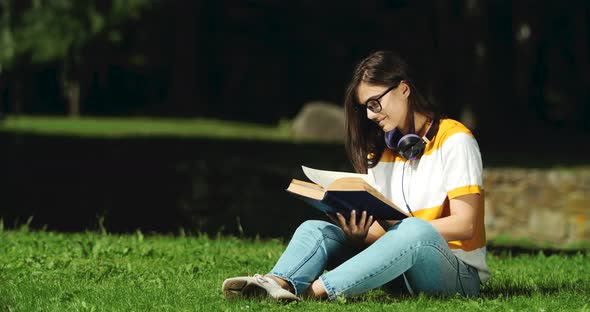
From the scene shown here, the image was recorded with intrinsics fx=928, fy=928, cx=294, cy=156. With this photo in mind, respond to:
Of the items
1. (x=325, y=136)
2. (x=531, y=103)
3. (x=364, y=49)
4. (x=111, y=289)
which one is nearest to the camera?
(x=111, y=289)

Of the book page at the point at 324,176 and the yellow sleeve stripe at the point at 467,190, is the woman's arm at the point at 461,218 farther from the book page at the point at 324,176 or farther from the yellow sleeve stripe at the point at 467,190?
the book page at the point at 324,176

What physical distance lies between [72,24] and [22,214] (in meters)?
22.6

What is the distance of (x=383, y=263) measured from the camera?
468 centimetres

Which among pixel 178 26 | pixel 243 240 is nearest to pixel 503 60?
pixel 178 26

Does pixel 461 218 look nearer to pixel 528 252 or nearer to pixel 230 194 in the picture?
pixel 528 252

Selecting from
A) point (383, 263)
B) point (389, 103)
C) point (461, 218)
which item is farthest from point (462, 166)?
point (383, 263)

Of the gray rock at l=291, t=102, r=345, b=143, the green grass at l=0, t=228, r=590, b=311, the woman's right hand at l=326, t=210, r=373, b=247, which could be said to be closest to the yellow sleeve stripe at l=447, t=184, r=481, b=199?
the woman's right hand at l=326, t=210, r=373, b=247

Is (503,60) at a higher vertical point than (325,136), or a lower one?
higher

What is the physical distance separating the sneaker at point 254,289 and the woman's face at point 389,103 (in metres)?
1.01

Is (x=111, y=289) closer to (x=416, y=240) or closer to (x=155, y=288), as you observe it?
(x=155, y=288)

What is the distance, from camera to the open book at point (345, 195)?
4402mm

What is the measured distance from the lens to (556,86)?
30188 mm

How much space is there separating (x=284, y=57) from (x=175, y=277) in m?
26.3

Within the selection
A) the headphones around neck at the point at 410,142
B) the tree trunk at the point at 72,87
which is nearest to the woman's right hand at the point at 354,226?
the headphones around neck at the point at 410,142
